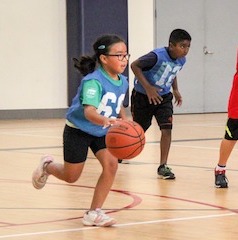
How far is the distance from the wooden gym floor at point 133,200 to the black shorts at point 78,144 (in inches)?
18.6

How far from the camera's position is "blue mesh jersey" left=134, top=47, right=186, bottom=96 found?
31.0 feet

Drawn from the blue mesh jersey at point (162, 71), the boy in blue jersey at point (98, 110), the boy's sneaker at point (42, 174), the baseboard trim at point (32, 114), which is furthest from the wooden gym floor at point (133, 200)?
the baseboard trim at point (32, 114)

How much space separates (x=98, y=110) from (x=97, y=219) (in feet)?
2.68

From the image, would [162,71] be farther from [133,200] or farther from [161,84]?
[133,200]

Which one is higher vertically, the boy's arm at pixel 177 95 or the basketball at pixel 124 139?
the basketball at pixel 124 139

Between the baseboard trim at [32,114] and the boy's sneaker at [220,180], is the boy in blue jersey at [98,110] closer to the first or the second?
the boy's sneaker at [220,180]

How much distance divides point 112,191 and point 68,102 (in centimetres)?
1196

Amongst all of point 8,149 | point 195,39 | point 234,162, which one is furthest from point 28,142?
point 195,39

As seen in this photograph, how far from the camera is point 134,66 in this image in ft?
30.6

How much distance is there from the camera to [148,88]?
30.1ft

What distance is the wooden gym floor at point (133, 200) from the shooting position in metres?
6.03

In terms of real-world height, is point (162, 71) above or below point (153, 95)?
above

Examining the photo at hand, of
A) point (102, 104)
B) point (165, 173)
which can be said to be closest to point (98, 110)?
point (102, 104)

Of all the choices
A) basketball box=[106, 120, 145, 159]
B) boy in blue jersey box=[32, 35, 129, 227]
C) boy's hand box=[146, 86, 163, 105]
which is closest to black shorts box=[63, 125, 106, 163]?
boy in blue jersey box=[32, 35, 129, 227]
